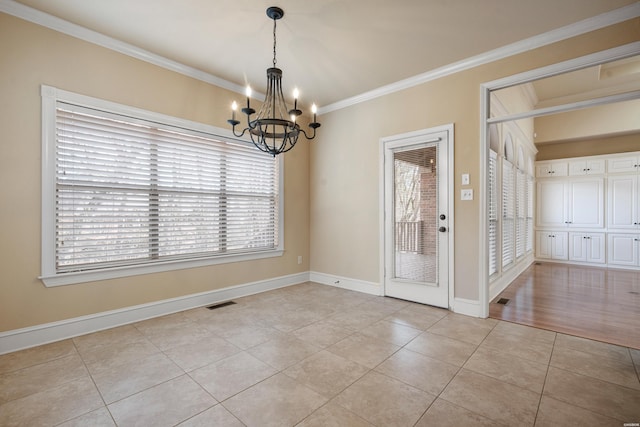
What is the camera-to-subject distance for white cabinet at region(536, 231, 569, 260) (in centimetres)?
668

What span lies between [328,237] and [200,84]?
2.83m

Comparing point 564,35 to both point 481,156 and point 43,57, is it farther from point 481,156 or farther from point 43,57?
point 43,57

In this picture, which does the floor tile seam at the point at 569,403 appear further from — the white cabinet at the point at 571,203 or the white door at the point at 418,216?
the white cabinet at the point at 571,203

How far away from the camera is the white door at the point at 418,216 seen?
362 cm

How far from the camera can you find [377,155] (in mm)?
4242

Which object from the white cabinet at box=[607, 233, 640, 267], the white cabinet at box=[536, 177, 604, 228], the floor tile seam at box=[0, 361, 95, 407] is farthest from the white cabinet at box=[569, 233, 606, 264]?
the floor tile seam at box=[0, 361, 95, 407]

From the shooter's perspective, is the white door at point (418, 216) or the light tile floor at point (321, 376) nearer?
the light tile floor at point (321, 376)

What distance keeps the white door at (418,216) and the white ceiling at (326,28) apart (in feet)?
3.17

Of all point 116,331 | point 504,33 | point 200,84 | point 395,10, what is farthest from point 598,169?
point 116,331

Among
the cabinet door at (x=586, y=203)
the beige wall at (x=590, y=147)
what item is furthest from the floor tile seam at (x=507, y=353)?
the beige wall at (x=590, y=147)

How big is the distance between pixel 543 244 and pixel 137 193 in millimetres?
8213

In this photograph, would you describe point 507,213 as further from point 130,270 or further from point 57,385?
point 57,385

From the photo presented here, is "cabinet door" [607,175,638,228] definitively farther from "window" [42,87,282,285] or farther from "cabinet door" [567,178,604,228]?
"window" [42,87,282,285]

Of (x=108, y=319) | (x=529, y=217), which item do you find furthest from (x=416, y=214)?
(x=529, y=217)
